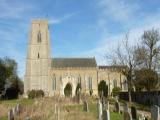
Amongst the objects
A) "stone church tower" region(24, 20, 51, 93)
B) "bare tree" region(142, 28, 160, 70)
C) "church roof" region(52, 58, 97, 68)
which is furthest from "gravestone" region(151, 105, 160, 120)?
"church roof" region(52, 58, 97, 68)

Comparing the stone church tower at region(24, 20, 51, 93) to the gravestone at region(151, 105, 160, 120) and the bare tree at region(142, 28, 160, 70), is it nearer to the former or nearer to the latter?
the bare tree at region(142, 28, 160, 70)

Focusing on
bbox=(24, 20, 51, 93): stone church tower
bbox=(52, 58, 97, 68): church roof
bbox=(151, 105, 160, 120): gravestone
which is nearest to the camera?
bbox=(151, 105, 160, 120): gravestone

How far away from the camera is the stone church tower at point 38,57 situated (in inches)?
3378

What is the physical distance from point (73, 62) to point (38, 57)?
401 inches

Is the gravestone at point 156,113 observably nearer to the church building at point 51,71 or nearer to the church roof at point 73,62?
the church building at point 51,71

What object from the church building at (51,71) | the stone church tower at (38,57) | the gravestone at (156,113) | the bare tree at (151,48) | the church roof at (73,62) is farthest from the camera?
the church roof at (73,62)

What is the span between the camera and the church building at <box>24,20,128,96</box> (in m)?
86.4

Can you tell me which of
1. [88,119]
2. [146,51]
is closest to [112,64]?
[146,51]

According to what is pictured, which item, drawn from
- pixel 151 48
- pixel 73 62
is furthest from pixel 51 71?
pixel 151 48

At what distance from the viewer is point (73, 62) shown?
9319 cm

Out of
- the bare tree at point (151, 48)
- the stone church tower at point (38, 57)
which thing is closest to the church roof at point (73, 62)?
the stone church tower at point (38, 57)

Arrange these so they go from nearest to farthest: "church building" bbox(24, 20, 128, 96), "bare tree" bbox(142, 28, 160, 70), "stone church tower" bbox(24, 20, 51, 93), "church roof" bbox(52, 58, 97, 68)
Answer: "bare tree" bbox(142, 28, 160, 70), "stone church tower" bbox(24, 20, 51, 93), "church building" bbox(24, 20, 128, 96), "church roof" bbox(52, 58, 97, 68)

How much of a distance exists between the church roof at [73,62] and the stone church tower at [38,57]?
10.9 feet

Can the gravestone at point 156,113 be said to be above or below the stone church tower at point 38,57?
below
